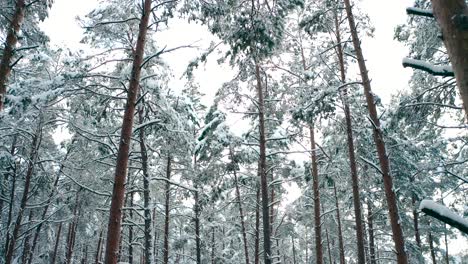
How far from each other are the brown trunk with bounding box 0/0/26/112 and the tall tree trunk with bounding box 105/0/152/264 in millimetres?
3186

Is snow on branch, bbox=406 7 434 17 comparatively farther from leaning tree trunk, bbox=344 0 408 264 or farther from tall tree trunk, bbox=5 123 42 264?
tall tree trunk, bbox=5 123 42 264

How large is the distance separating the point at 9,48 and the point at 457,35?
385 inches

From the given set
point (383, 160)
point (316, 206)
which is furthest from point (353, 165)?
point (383, 160)

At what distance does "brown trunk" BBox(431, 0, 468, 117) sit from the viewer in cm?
168

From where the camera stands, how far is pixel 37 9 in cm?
1072

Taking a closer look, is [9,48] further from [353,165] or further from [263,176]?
[353,165]

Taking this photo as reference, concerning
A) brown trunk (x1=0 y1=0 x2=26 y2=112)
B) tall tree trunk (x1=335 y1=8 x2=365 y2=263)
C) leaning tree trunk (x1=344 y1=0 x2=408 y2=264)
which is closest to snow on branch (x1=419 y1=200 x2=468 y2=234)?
leaning tree trunk (x1=344 y1=0 x2=408 y2=264)

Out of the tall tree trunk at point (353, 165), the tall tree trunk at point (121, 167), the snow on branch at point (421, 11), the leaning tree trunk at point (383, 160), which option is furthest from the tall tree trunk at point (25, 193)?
the snow on branch at point (421, 11)

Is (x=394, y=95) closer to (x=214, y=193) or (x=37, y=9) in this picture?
(x=214, y=193)

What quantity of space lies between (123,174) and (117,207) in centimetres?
71

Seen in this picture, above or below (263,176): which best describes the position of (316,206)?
below

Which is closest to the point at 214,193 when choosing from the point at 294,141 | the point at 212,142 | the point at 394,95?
the point at 212,142

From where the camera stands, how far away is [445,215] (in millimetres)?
1706

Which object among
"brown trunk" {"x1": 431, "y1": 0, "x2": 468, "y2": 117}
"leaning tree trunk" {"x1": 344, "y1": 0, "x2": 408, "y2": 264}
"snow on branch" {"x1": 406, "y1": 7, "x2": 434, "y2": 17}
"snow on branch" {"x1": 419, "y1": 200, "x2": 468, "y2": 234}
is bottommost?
"snow on branch" {"x1": 419, "y1": 200, "x2": 468, "y2": 234}
